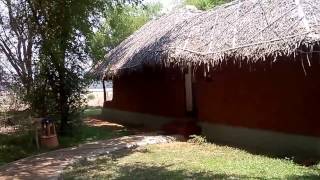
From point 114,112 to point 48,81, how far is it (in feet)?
24.2

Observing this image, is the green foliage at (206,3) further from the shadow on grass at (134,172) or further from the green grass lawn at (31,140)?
the shadow on grass at (134,172)

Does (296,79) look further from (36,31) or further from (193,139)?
(36,31)

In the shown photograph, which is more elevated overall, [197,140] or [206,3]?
[206,3]

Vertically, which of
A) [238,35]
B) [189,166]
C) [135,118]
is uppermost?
[238,35]

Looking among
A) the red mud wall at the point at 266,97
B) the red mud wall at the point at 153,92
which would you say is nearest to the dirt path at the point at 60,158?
the red mud wall at the point at 266,97

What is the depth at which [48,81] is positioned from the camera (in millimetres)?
14891

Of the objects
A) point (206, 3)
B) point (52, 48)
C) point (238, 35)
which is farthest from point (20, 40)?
point (206, 3)

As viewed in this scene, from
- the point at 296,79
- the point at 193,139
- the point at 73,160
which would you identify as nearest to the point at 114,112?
the point at 193,139

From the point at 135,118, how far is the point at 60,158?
8.27 metres

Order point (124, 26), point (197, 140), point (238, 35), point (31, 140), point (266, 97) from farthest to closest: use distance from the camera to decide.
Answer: point (124, 26) → point (31, 140) → point (197, 140) → point (238, 35) → point (266, 97)

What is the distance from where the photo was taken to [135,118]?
768 inches

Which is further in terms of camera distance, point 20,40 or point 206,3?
point 206,3

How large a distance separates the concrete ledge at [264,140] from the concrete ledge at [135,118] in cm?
333

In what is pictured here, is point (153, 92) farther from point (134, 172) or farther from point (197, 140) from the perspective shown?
point (134, 172)
